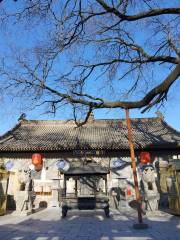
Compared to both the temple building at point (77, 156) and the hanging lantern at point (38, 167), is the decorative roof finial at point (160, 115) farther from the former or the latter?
the hanging lantern at point (38, 167)

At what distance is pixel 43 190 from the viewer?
16422 millimetres

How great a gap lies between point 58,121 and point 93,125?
323cm

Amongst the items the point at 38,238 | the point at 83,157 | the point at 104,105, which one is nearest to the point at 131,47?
the point at 104,105

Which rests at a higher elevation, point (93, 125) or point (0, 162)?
point (93, 125)

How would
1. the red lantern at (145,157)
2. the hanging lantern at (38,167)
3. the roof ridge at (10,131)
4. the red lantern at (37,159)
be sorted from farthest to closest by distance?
1. the roof ridge at (10,131)
2. the hanging lantern at (38,167)
3. the red lantern at (37,159)
4. the red lantern at (145,157)

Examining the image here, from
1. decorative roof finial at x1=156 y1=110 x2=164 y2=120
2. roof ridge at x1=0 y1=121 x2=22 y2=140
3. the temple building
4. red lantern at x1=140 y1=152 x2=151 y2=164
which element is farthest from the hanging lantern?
decorative roof finial at x1=156 y1=110 x2=164 y2=120

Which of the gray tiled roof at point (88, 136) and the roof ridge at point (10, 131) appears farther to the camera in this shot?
the roof ridge at point (10, 131)

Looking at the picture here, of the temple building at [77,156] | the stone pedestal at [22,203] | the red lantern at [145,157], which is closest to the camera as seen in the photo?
the stone pedestal at [22,203]

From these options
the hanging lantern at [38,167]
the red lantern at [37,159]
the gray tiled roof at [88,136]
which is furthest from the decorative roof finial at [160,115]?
the hanging lantern at [38,167]

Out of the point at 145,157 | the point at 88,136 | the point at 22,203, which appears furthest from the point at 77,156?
the point at 22,203

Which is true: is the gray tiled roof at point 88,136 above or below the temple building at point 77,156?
above

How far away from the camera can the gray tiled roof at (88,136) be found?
16500 mm

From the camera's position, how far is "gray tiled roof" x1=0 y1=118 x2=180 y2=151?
16.5 meters

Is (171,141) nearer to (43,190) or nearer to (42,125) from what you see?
(43,190)
